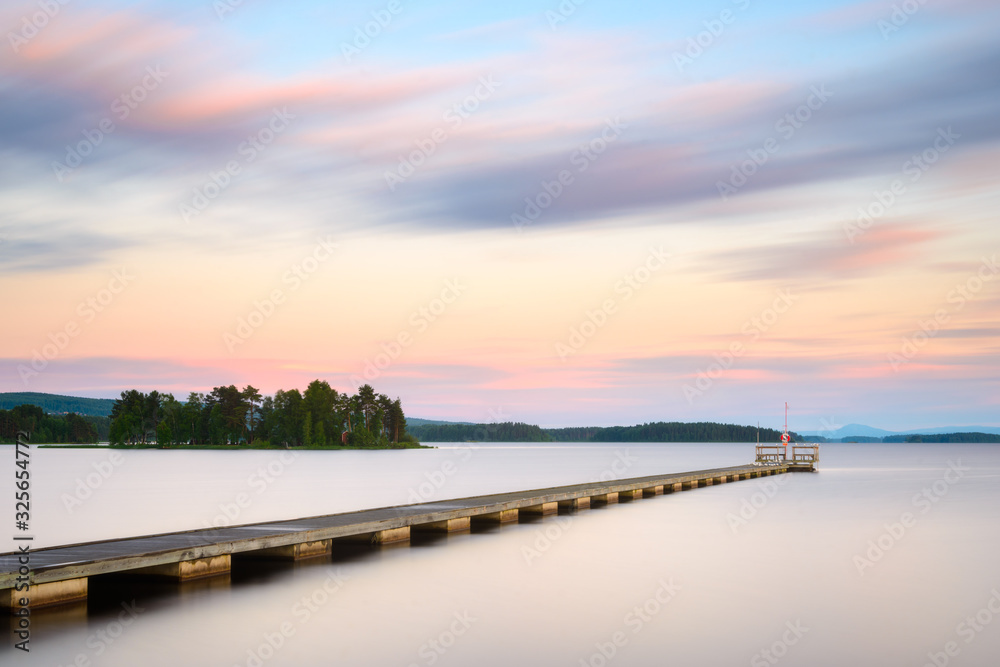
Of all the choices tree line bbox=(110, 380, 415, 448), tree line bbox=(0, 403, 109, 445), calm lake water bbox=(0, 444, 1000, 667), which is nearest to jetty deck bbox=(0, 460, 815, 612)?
calm lake water bbox=(0, 444, 1000, 667)

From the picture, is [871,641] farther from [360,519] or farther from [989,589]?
[360,519]

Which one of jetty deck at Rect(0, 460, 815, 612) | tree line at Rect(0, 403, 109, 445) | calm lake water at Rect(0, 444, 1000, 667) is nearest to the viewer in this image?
calm lake water at Rect(0, 444, 1000, 667)

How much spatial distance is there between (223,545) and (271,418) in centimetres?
11801

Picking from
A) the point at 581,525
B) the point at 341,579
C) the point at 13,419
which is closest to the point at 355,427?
the point at 13,419

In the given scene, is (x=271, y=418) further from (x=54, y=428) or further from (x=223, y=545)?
(x=223, y=545)

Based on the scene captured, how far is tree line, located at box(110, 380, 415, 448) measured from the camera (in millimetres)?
125375

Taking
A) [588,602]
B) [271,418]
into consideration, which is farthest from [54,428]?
[588,602]

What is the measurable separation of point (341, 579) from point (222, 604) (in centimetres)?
279

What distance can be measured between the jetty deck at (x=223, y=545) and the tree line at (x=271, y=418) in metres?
100

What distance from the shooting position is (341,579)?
1565 cm

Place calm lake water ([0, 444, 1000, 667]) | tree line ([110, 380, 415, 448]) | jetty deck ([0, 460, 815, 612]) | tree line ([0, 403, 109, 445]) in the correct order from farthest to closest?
tree line ([0, 403, 109, 445]), tree line ([110, 380, 415, 448]), jetty deck ([0, 460, 815, 612]), calm lake water ([0, 444, 1000, 667])

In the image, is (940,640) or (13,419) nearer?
(940,640)

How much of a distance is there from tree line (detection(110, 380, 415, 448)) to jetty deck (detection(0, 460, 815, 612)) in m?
100

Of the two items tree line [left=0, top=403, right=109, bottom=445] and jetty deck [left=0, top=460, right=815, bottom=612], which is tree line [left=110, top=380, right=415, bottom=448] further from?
jetty deck [left=0, top=460, right=815, bottom=612]
